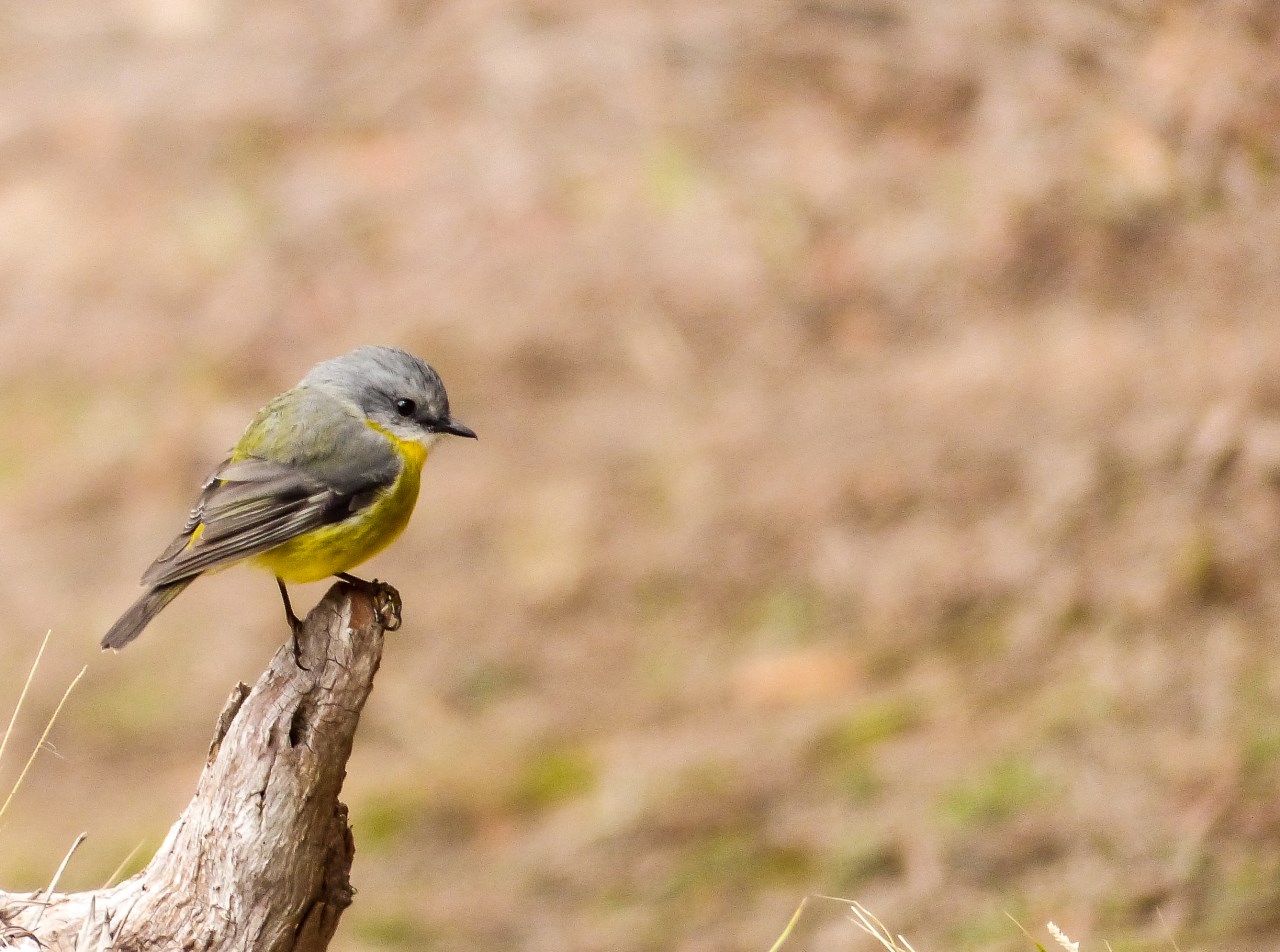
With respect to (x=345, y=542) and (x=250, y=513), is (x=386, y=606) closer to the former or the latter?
(x=345, y=542)

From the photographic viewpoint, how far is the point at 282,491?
15.2ft

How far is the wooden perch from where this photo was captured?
3.57m

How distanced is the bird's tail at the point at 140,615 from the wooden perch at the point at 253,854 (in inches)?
22.7

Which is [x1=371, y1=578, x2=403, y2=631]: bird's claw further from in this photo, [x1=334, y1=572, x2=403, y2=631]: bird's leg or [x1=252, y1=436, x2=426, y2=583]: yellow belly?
[x1=252, y1=436, x2=426, y2=583]: yellow belly

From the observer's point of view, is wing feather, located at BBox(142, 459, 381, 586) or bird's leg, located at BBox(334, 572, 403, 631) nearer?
bird's leg, located at BBox(334, 572, 403, 631)

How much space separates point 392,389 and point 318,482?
0.41 metres

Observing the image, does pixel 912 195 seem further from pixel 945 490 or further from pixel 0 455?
pixel 0 455

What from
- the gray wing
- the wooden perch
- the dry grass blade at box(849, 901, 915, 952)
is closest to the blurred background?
the dry grass blade at box(849, 901, 915, 952)

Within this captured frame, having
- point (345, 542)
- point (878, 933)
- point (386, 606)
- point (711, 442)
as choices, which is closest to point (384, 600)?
→ point (386, 606)

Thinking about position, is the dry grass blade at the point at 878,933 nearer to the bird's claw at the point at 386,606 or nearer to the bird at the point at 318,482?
the bird's claw at the point at 386,606

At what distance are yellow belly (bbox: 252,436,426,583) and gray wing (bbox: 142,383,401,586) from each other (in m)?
0.03

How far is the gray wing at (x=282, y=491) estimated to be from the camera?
14.6ft

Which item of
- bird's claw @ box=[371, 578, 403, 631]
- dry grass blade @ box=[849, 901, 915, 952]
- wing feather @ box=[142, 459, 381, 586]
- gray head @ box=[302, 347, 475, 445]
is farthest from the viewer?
gray head @ box=[302, 347, 475, 445]

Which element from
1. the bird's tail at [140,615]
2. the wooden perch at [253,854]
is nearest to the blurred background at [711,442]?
the bird's tail at [140,615]
